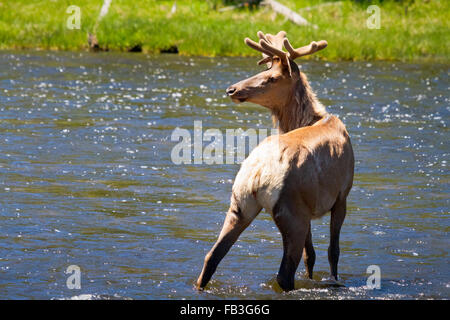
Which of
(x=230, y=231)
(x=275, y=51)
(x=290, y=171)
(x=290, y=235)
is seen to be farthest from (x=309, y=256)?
(x=275, y=51)

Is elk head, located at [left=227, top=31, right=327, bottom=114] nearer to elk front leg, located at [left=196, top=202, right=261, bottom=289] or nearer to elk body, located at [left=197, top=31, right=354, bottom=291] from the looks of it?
elk body, located at [left=197, top=31, right=354, bottom=291]

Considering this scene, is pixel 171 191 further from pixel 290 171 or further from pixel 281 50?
pixel 290 171

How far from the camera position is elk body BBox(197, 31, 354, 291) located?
6.27 meters

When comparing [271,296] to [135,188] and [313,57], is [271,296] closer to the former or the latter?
[135,188]

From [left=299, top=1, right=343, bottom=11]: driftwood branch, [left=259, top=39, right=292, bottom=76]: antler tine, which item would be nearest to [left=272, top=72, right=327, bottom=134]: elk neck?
[left=259, top=39, right=292, bottom=76]: antler tine

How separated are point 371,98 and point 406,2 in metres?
12.8

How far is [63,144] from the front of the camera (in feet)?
43.3

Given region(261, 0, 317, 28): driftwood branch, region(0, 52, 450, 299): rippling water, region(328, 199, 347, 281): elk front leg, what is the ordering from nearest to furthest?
region(328, 199, 347, 281): elk front leg
region(0, 52, 450, 299): rippling water
region(261, 0, 317, 28): driftwood branch

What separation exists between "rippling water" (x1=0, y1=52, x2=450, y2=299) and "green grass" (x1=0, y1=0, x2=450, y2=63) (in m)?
3.29

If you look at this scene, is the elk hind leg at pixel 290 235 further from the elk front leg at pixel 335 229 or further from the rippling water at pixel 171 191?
the elk front leg at pixel 335 229

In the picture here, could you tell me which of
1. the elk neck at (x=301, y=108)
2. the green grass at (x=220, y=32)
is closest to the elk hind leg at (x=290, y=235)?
the elk neck at (x=301, y=108)

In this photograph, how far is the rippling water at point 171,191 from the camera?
727 centimetres

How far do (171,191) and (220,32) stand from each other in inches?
566
